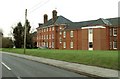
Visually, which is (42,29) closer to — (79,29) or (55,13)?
(55,13)

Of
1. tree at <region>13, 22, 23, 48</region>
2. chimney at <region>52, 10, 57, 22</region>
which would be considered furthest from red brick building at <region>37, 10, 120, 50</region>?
tree at <region>13, 22, 23, 48</region>

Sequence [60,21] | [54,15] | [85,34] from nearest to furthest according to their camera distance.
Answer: [85,34]
[60,21]
[54,15]

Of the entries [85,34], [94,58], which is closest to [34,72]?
[94,58]

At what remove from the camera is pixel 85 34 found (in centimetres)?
7844

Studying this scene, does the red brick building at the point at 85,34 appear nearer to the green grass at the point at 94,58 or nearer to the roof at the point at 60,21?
the roof at the point at 60,21

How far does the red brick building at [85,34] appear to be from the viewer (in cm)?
7444

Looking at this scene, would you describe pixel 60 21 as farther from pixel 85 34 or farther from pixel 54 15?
pixel 85 34

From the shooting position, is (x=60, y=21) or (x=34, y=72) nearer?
(x=34, y=72)

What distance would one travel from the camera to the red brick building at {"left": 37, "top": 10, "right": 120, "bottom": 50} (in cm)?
7444

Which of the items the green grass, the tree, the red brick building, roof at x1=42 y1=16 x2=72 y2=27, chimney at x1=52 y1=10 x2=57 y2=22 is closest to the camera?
the green grass

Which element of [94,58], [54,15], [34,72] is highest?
[54,15]

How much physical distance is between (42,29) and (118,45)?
44.4 metres

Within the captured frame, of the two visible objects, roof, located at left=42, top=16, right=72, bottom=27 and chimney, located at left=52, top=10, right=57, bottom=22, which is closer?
roof, located at left=42, top=16, right=72, bottom=27

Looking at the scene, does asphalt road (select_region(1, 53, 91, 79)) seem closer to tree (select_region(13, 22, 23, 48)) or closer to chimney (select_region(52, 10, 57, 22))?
chimney (select_region(52, 10, 57, 22))
